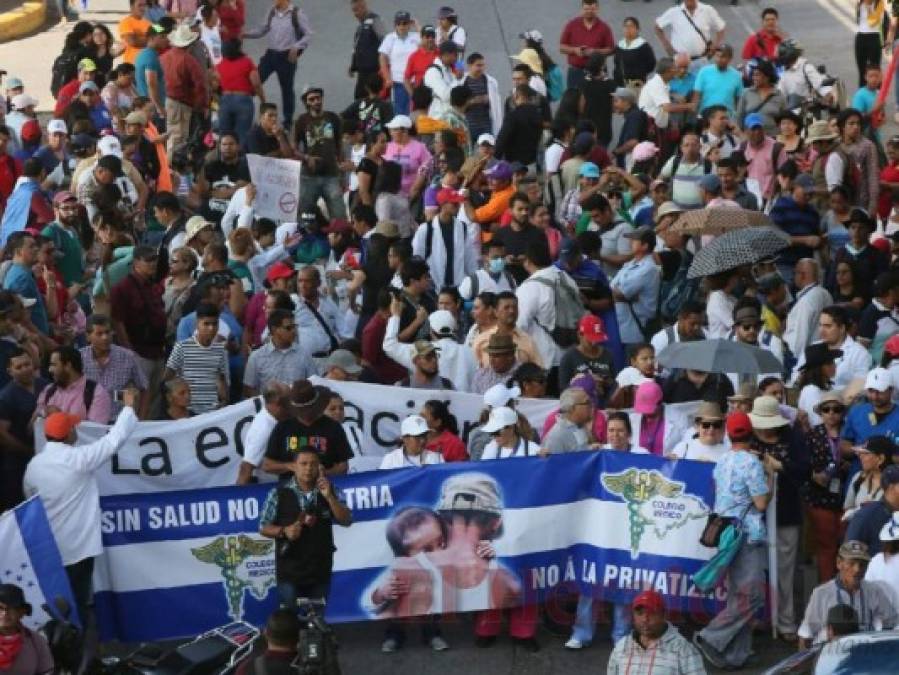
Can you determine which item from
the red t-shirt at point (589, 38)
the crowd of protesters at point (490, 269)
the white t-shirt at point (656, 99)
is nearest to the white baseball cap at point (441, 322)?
the crowd of protesters at point (490, 269)

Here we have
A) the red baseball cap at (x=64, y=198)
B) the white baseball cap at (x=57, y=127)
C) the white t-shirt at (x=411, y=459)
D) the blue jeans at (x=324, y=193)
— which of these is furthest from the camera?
the white baseball cap at (x=57, y=127)

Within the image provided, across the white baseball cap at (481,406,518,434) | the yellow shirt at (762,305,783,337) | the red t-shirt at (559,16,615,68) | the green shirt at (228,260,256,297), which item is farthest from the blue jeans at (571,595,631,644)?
the red t-shirt at (559,16,615,68)

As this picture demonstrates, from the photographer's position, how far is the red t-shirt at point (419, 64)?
23766 millimetres

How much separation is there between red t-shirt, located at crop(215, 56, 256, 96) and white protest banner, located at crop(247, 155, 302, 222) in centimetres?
287

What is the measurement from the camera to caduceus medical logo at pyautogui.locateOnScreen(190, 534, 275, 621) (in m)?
14.3

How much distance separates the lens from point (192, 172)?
22.2m

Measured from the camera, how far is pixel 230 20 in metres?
26.1

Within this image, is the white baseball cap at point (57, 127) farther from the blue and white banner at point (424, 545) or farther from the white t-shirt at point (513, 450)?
the white t-shirt at point (513, 450)

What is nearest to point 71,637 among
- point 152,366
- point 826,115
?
point 152,366

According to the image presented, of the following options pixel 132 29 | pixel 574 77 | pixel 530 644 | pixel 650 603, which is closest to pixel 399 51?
pixel 574 77

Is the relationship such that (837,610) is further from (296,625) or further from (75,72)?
(75,72)

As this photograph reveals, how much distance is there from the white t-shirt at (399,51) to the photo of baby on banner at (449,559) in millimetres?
10861

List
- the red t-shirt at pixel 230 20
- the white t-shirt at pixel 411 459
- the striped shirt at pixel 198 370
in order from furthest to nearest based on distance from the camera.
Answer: the red t-shirt at pixel 230 20 < the striped shirt at pixel 198 370 < the white t-shirt at pixel 411 459

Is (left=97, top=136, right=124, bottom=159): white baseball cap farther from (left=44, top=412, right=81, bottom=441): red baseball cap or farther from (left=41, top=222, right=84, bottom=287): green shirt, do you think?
(left=44, top=412, right=81, bottom=441): red baseball cap
